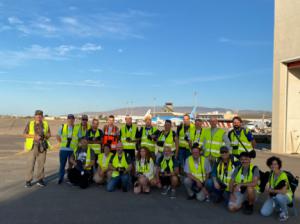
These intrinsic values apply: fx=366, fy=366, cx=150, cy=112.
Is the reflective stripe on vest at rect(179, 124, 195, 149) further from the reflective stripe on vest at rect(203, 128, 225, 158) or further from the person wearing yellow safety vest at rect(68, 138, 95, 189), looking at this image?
the person wearing yellow safety vest at rect(68, 138, 95, 189)

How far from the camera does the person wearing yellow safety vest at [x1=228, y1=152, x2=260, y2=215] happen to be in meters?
7.15

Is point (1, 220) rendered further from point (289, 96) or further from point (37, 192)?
point (289, 96)

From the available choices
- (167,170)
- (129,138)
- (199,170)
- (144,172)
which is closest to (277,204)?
(199,170)

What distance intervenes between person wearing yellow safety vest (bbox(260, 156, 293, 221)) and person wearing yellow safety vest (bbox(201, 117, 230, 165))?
170 centimetres

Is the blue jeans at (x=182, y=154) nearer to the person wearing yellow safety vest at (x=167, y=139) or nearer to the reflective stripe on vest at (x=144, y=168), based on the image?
the person wearing yellow safety vest at (x=167, y=139)

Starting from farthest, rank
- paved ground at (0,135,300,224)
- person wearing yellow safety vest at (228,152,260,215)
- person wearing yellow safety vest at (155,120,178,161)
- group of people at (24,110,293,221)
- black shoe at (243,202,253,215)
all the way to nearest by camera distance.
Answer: person wearing yellow safety vest at (155,120,178,161), group of people at (24,110,293,221), person wearing yellow safety vest at (228,152,260,215), black shoe at (243,202,253,215), paved ground at (0,135,300,224)

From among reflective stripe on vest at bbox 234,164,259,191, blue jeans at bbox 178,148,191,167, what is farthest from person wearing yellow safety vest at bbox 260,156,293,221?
blue jeans at bbox 178,148,191,167

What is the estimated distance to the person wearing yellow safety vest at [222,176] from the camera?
Answer: 7816mm

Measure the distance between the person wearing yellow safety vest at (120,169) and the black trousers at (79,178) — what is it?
602mm

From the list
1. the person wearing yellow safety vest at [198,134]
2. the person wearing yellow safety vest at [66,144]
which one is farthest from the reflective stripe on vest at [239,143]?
the person wearing yellow safety vest at [66,144]

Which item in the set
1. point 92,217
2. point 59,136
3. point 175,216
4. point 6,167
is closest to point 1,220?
point 92,217

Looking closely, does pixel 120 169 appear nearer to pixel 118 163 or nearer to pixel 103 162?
pixel 118 163

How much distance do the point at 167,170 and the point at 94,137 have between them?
2.27m

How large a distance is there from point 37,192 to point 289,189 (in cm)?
557
